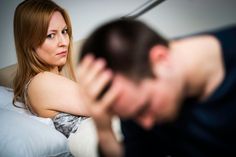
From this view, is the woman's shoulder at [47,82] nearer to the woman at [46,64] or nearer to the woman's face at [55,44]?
the woman at [46,64]

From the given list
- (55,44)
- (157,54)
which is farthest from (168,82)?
(55,44)

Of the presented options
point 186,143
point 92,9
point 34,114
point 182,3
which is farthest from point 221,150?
point 92,9

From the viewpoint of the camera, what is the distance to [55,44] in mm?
1269

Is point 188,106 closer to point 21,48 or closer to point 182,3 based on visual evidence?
point 182,3

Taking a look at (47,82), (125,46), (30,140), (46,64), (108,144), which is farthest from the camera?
(46,64)

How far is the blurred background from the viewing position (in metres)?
1.11

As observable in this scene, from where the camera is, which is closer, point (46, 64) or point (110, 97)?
point (110, 97)

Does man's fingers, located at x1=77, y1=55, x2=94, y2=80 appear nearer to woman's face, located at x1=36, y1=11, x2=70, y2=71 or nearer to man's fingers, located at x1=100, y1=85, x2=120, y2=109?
man's fingers, located at x1=100, y1=85, x2=120, y2=109

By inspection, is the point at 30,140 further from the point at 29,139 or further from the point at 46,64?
the point at 46,64

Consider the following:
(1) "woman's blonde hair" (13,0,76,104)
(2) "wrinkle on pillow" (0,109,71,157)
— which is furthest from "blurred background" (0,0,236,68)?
(2) "wrinkle on pillow" (0,109,71,157)

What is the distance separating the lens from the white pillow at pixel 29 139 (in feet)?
3.38

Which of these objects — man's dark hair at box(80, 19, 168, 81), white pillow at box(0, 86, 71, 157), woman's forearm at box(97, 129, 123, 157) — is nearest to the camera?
man's dark hair at box(80, 19, 168, 81)

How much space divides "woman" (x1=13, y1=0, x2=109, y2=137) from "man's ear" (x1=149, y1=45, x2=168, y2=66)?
600mm

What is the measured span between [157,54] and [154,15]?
75cm
